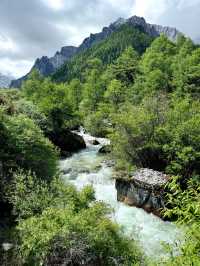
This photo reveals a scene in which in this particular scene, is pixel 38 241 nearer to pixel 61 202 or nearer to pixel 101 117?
pixel 61 202

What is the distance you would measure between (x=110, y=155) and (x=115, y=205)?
Answer: 312 inches

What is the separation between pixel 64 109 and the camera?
176 feet

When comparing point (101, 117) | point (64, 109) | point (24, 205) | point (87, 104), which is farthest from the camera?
point (87, 104)

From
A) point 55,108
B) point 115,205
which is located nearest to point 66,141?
point 55,108

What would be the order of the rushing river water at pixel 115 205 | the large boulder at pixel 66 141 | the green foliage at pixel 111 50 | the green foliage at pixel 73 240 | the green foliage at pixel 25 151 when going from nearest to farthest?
1. the green foliage at pixel 73 240
2. the rushing river water at pixel 115 205
3. the green foliage at pixel 25 151
4. the large boulder at pixel 66 141
5. the green foliage at pixel 111 50

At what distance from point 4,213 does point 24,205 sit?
166 inches

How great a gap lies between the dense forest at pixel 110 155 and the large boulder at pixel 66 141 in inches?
11.9

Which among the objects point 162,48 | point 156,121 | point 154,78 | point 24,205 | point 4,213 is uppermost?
point 162,48

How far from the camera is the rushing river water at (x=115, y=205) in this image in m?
22.7

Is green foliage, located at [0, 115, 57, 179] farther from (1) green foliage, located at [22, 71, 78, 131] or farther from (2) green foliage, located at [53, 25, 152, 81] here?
(2) green foliage, located at [53, 25, 152, 81]

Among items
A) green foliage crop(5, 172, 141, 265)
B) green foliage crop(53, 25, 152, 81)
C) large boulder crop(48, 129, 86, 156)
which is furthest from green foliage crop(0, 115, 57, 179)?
green foliage crop(53, 25, 152, 81)

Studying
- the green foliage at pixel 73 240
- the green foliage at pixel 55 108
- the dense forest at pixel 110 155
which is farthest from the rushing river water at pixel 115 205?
the green foliage at pixel 55 108

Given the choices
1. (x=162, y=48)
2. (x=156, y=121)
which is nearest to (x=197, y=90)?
(x=162, y=48)

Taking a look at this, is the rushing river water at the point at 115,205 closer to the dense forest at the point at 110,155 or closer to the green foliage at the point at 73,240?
the dense forest at the point at 110,155
